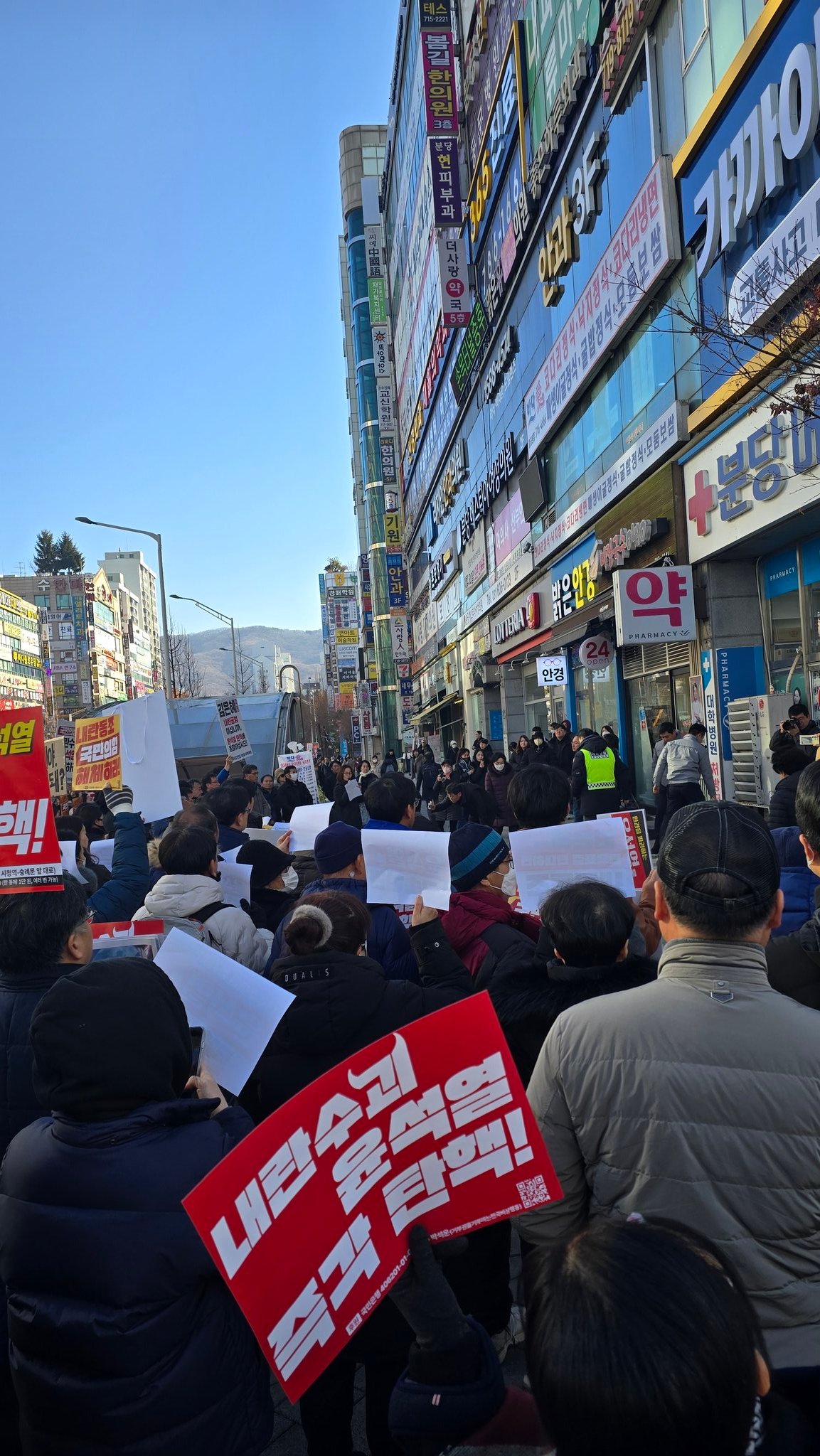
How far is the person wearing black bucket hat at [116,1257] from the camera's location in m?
1.87

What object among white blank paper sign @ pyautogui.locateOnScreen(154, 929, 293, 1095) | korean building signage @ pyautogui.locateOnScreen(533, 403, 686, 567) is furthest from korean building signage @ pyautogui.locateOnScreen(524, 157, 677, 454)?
white blank paper sign @ pyautogui.locateOnScreen(154, 929, 293, 1095)

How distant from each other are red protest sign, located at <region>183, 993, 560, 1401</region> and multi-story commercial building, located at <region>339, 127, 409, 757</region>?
5650cm

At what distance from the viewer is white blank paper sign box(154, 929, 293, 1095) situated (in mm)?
2535

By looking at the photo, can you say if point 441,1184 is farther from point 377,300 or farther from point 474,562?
point 377,300

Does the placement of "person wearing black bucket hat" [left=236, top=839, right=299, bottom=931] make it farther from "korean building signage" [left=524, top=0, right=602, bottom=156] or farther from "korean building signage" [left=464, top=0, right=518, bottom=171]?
"korean building signage" [left=464, top=0, right=518, bottom=171]

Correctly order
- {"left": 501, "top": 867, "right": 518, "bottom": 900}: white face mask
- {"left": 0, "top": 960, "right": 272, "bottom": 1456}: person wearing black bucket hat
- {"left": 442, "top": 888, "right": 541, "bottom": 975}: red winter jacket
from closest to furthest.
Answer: {"left": 0, "top": 960, "right": 272, "bottom": 1456}: person wearing black bucket hat, {"left": 442, "top": 888, "right": 541, "bottom": 975}: red winter jacket, {"left": 501, "top": 867, "right": 518, "bottom": 900}: white face mask

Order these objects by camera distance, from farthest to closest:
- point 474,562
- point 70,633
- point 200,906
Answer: point 70,633, point 474,562, point 200,906

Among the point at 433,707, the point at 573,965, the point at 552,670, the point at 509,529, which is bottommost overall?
the point at 573,965

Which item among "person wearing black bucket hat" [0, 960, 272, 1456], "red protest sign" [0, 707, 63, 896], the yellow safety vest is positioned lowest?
"person wearing black bucket hat" [0, 960, 272, 1456]

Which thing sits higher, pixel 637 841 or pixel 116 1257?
pixel 637 841

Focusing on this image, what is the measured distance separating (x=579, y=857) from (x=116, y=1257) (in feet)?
7.46

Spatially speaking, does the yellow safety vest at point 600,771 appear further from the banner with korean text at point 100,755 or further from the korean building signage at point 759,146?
the banner with korean text at point 100,755

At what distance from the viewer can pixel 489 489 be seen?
2972 centimetres

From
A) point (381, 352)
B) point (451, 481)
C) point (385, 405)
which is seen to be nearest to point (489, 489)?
point (451, 481)
